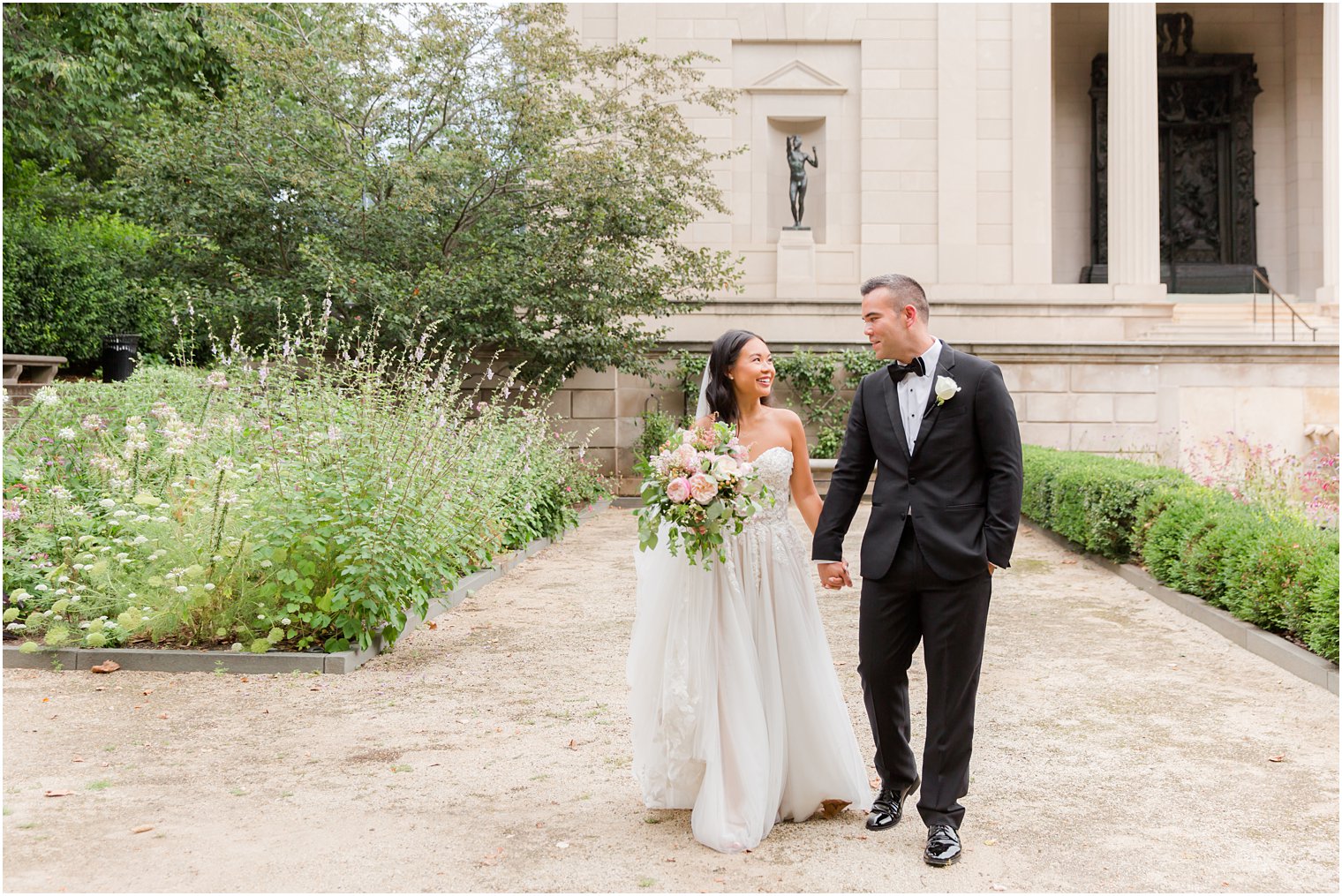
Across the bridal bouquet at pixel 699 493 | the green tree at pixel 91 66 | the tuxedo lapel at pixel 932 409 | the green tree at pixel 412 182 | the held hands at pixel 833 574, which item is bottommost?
the held hands at pixel 833 574

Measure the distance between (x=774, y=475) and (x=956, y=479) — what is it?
0.79 meters

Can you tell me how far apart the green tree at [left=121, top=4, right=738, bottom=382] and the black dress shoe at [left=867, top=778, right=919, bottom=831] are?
10858 mm

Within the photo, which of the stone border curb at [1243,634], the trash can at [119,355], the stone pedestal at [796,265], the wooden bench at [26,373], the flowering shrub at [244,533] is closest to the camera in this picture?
the stone border curb at [1243,634]

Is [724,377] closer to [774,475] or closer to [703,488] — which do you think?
[774,475]

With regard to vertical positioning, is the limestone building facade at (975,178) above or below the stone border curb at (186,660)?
above

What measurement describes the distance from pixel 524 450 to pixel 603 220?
5856mm

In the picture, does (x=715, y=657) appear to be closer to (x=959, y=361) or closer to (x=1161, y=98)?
(x=959, y=361)

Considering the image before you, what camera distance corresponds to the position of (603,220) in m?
15.6

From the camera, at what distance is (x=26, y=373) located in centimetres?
1780

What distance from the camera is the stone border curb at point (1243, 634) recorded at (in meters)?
6.64

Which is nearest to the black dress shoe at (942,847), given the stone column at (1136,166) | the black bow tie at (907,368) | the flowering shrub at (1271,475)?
the black bow tie at (907,368)

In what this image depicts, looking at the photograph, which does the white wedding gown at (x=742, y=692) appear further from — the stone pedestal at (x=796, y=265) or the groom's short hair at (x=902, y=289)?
the stone pedestal at (x=796, y=265)

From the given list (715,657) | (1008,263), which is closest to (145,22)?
(1008,263)

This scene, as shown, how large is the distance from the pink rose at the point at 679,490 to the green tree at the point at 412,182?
1048cm
